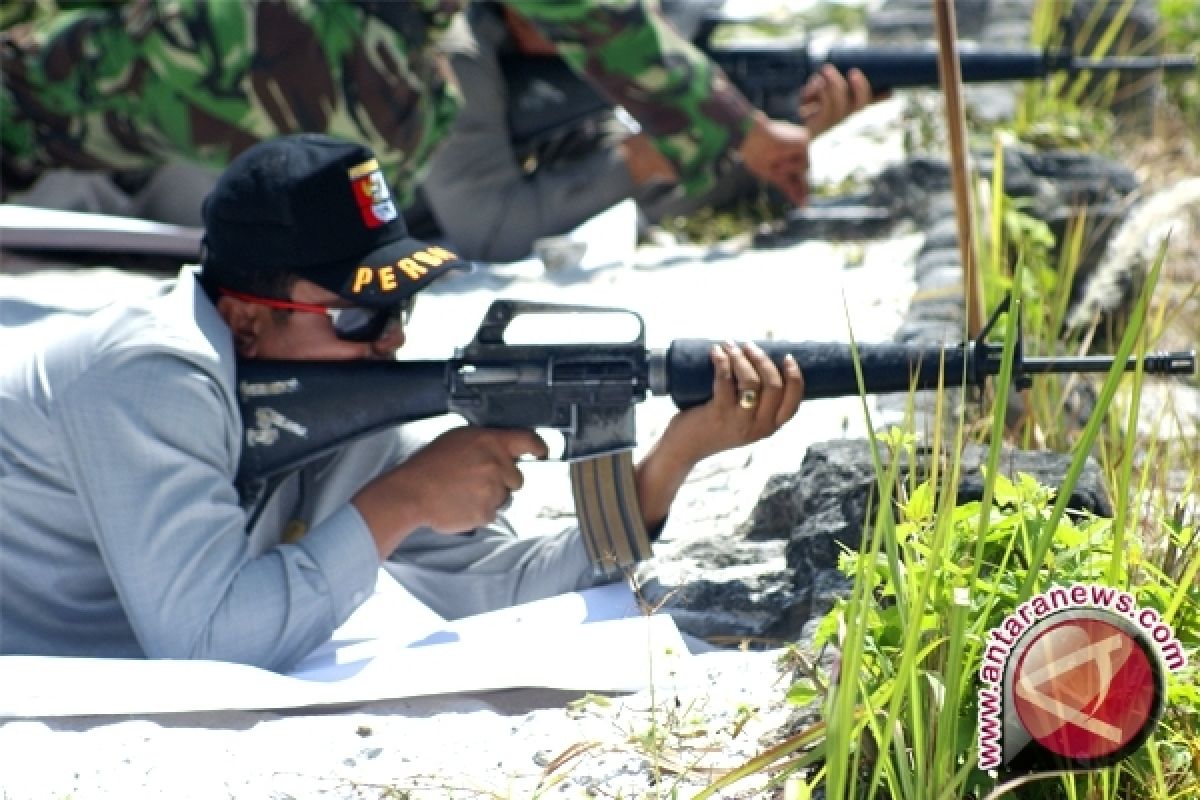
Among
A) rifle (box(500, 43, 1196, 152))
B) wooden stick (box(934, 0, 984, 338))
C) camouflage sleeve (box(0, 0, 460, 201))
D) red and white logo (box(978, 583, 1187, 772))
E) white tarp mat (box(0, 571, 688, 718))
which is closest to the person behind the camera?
red and white logo (box(978, 583, 1187, 772))

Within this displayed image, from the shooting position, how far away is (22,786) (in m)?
2.48

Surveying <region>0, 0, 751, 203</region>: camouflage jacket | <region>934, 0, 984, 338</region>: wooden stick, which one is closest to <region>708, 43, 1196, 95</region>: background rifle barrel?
<region>0, 0, 751, 203</region>: camouflage jacket

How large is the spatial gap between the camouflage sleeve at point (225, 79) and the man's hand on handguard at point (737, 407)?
270 cm

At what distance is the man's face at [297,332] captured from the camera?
10.2 feet

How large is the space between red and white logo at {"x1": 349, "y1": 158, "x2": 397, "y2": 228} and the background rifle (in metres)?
0.24

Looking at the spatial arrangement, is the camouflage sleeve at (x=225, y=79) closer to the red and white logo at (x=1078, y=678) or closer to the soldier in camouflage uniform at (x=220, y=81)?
the soldier in camouflage uniform at (x=220, y=81)

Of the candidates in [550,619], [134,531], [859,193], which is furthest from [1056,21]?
[134,531]

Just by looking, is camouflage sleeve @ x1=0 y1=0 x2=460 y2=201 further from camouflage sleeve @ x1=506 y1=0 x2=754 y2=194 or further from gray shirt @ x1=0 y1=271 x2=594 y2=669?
gray shirt @ x1=0 y1=271 x2=594 y2=669

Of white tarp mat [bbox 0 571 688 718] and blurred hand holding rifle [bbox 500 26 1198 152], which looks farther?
blurred hand holding rifle [bbox 500 26 1198 152]

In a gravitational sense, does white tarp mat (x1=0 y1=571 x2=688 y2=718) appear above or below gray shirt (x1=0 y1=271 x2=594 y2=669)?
below

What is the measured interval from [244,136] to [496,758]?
352 cm

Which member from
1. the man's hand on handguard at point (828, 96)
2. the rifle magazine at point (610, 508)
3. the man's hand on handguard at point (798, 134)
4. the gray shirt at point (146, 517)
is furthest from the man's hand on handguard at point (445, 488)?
the man's hand on handguard at point (828, 96)

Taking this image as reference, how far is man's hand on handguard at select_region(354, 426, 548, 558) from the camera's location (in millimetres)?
3088

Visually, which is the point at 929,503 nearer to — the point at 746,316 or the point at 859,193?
the point at 746,316
